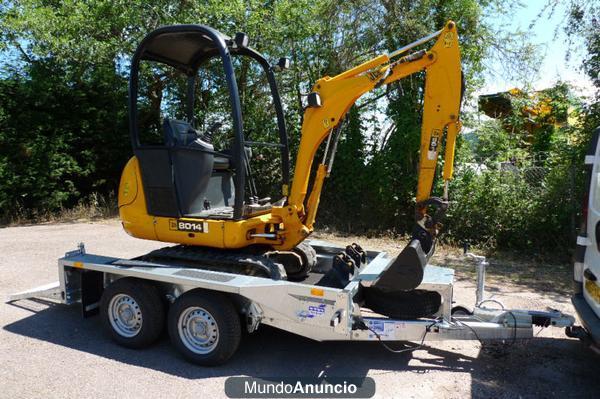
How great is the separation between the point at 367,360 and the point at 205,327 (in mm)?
1503

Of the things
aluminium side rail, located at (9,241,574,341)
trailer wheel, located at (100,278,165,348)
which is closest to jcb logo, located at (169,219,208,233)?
aluminium side rail, located at (9,241,574,341)

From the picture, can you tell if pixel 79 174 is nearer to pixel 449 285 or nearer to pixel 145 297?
pixel 145 297

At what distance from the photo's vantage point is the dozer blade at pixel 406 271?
13.8ft

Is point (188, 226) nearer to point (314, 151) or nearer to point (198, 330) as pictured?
point (198, 330)

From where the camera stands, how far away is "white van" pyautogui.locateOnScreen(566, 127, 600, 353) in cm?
374

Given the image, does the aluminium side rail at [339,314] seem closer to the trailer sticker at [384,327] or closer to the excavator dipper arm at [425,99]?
the trailer sticker at [384,327]

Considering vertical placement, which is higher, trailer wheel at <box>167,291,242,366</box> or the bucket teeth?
the bucket teeth

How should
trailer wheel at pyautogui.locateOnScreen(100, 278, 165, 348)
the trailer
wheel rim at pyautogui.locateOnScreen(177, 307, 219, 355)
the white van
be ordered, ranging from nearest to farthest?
the white van < the trailer < wheel rim at pyautogui.locateOnScreen(177, 307, 219, 355) < trailer wheel at pyautogui.locateOnScreen(100, 278, 165, 348)

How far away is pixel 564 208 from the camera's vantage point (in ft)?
29.0

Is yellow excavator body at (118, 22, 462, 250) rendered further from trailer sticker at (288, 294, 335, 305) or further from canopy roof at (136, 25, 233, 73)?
canopy roof at (136, 25, 233, 73)

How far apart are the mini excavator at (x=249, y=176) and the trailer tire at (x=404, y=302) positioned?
18 centimetres

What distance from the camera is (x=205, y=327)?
14.3 feet

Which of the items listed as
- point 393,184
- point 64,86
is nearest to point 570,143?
point 393,184

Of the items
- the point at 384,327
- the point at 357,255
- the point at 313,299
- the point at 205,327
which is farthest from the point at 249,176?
the point at 384,327
